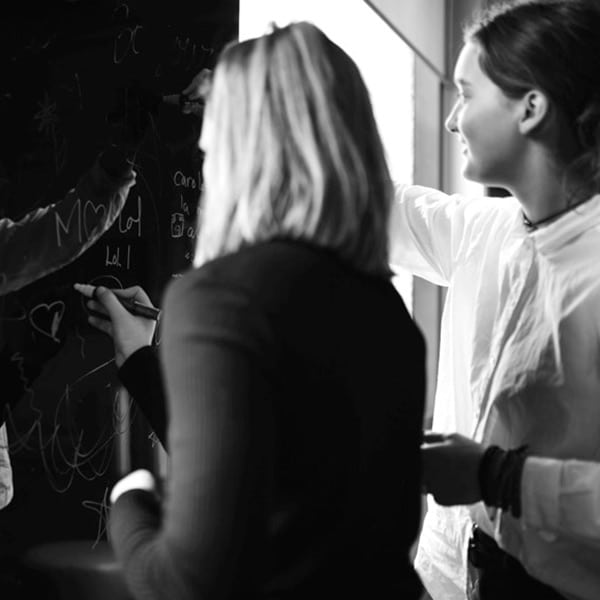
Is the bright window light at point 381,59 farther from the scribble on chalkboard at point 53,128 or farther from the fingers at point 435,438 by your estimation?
the fingers at point 435,438

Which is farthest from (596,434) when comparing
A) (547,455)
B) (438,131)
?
(438,131)

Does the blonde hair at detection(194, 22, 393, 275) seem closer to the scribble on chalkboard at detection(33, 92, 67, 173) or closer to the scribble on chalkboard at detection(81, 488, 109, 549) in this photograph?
the scribble on chalkboard at detection(33, 92, 67, 173)

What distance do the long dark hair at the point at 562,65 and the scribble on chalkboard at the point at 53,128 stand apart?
2.14ft

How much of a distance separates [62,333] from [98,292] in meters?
0.11

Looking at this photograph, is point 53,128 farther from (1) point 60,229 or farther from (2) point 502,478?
(2) point 502,478

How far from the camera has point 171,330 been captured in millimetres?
673

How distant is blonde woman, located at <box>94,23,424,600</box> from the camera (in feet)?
2.14

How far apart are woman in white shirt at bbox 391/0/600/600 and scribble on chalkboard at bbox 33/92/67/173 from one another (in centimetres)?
61

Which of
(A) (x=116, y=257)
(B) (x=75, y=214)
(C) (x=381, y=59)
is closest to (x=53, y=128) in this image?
(B) (x=75, y=214)

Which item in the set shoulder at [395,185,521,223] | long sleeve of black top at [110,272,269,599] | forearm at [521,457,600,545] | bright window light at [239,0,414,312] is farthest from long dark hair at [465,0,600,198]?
bright window light at [239,0,414,312]

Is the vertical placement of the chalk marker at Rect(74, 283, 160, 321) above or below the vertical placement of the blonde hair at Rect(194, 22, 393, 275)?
below

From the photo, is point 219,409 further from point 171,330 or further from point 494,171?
point 494,171

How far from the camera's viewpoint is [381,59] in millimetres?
3092

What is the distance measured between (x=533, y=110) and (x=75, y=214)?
2.37 ft
